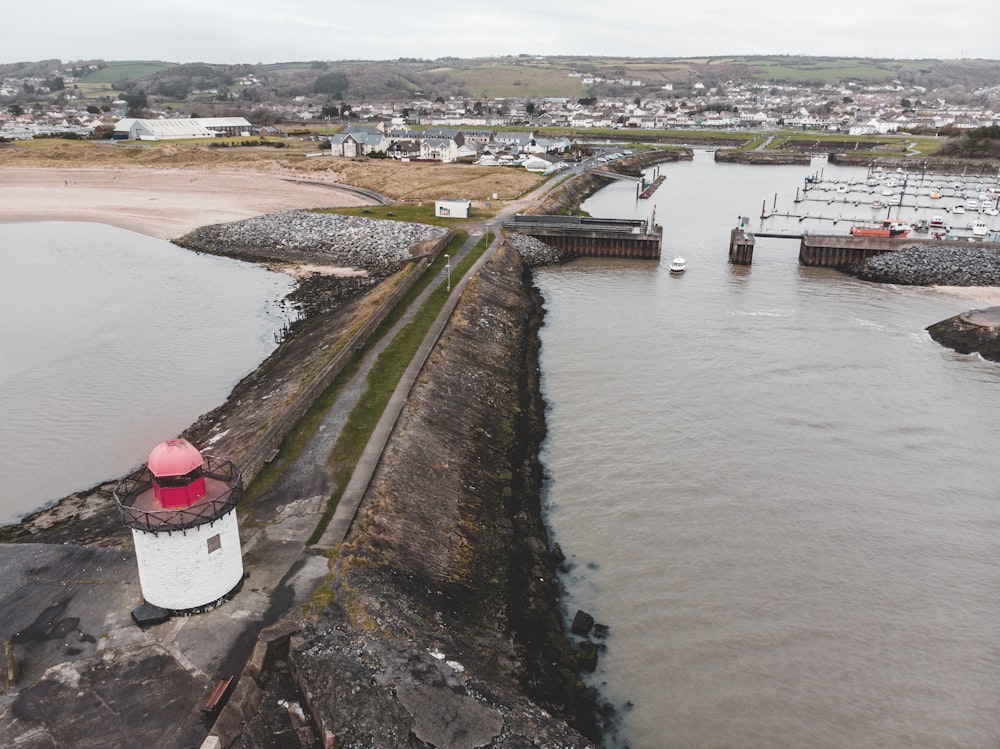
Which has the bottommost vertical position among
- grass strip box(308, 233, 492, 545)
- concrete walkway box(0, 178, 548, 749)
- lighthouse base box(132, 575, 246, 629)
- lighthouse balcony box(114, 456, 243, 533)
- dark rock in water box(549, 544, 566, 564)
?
dark rock in water box(549, 544, 566, 564)

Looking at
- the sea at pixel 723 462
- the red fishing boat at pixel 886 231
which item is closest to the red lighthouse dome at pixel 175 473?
the sea at pixel 723 462

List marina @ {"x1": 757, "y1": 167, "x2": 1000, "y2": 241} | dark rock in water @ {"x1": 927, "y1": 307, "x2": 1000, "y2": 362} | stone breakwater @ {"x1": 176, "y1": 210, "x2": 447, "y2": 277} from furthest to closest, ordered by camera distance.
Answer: marina @ {"x1": 757, "y1": 167, "x2": 1000, "y2": 241}, stone breakwater @ {"x1": 176, "y1": 210, "x2": 447, "y2": 277}, dark rock in water @ {"x1": 927, "y1": 307, "x2": 1000, "y2": 362}

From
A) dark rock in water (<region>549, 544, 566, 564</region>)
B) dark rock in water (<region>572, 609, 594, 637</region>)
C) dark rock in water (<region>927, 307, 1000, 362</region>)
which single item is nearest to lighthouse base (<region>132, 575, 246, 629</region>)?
dark rock in water (<region>572, 609, 594, 637</region>)

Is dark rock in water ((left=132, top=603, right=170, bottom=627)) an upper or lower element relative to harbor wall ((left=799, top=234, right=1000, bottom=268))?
lower

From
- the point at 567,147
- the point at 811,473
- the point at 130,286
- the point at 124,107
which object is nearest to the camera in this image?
the point at 811,473

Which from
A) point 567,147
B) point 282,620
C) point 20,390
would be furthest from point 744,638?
point 567,147

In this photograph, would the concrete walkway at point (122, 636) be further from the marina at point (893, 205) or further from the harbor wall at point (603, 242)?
the marina at point (893, 205)

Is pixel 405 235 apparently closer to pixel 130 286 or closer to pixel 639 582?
pixel 130 286

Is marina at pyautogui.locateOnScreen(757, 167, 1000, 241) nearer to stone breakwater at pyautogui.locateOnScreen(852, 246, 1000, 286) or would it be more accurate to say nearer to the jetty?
the jetty
